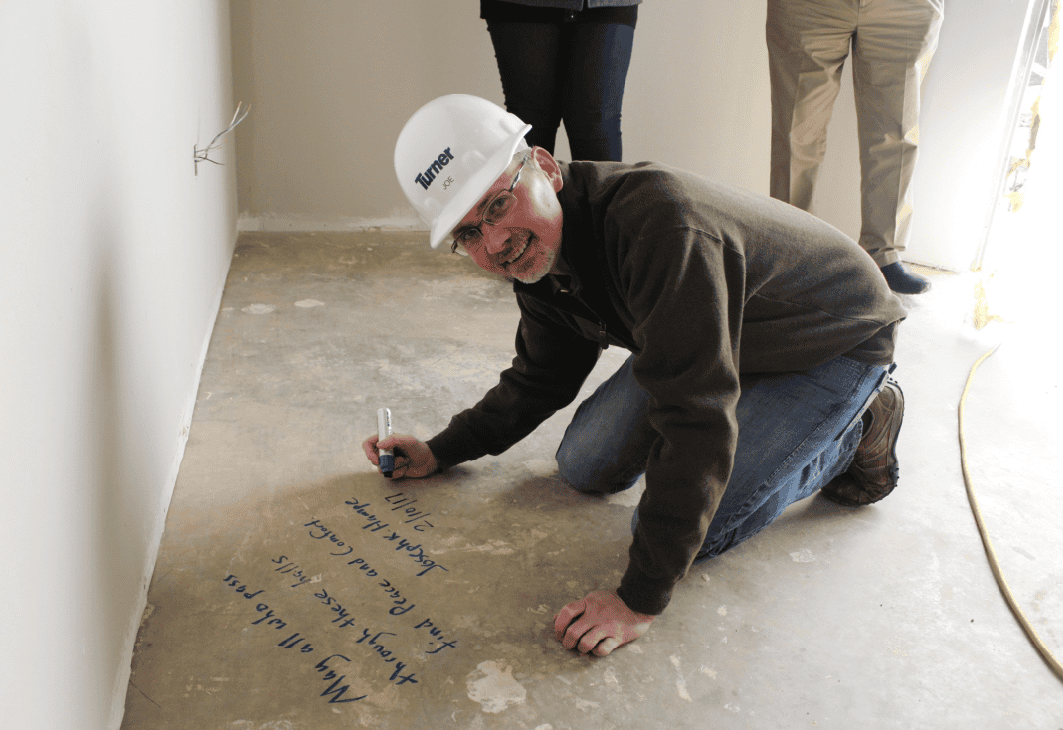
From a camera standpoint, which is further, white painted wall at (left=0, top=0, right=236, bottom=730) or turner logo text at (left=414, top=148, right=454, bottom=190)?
turner logo text at (left=414, top=148, right=454, bottom=190)

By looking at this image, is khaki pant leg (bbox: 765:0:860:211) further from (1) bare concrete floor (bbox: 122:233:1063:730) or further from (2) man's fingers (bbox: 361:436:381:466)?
(2) man's fingers (bbox: 361:436:381:466)

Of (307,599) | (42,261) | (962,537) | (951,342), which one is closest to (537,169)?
(42,261)

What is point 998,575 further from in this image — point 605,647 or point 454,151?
point 454,151

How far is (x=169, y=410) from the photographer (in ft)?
5.12

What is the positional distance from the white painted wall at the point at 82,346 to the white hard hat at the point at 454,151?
43cm

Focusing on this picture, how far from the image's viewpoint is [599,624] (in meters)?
1.21

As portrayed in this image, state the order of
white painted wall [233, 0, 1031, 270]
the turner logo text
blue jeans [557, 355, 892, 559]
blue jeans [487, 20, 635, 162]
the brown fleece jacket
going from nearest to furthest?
the brown fleece jacket, the turner logo text, blue jeans [557, 355, 892, 559], blue jeans [487, 20, 635, 162], white painted wall [233, 0, 1031, 270]

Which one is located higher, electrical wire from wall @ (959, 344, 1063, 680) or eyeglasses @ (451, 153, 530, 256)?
eyeglasses @ (451, 153, 530, 256)

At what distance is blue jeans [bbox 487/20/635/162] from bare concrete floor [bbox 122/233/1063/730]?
98cm

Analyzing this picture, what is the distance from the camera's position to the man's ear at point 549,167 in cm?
119

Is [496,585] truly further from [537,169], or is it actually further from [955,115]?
[955,115]

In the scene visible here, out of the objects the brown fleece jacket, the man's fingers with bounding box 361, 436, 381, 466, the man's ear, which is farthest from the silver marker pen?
the man's ear

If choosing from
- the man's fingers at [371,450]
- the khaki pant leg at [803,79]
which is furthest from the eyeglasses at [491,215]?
the khaki pant leg at [803,79]

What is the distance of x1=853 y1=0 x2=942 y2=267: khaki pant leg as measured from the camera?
273 centimetres
